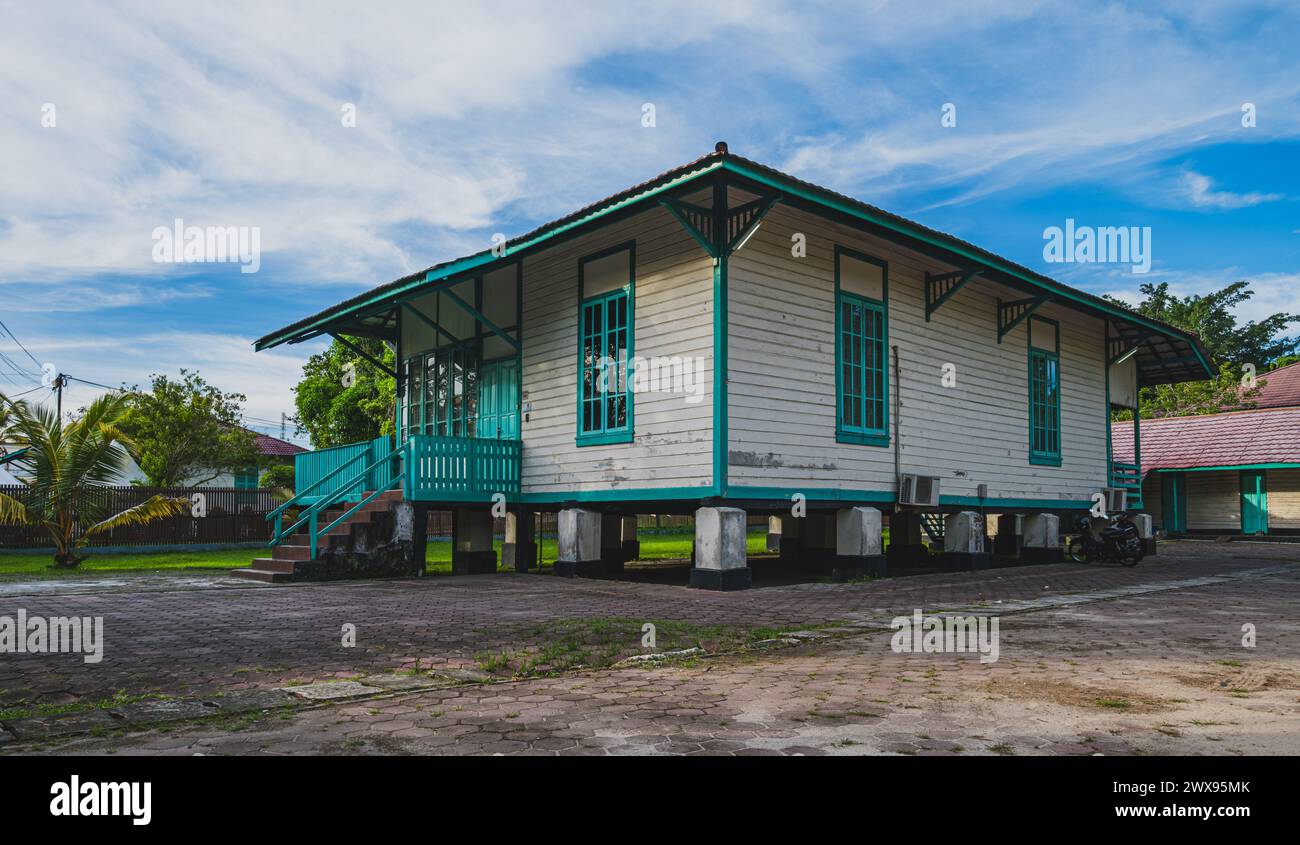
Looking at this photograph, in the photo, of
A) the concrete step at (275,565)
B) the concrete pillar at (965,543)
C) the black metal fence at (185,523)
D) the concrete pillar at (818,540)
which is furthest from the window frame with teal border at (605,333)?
the black metal fence at (185,523)

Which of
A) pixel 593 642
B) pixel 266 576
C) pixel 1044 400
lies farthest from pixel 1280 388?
pixel 593 642

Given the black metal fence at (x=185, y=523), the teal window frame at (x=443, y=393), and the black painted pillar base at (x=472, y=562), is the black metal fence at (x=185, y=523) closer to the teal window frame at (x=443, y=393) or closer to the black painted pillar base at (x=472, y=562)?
the teal window frame at (x=443, y=393)

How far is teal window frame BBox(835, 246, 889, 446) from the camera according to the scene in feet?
42.8

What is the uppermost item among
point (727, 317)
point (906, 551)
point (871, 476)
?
point (727, 317)

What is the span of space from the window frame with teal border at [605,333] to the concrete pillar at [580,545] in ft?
3.55

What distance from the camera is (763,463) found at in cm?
1175

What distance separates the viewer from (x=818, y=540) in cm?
1697

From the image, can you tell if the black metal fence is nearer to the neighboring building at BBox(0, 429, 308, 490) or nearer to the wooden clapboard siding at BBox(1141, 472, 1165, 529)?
the neighboring building at BBox(0, 429, 308, 490)

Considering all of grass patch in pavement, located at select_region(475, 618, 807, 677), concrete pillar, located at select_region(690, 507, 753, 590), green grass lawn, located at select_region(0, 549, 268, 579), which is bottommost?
green grass lawn, located at select_region(0, 549, 268, 579)

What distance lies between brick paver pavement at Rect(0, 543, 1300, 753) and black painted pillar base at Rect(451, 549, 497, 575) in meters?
4.57

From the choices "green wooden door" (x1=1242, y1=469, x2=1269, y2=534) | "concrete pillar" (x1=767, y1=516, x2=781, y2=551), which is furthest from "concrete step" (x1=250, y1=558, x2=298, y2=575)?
"green wooden door" (x1=1242, y1=469, x2=1269, y2=534)
